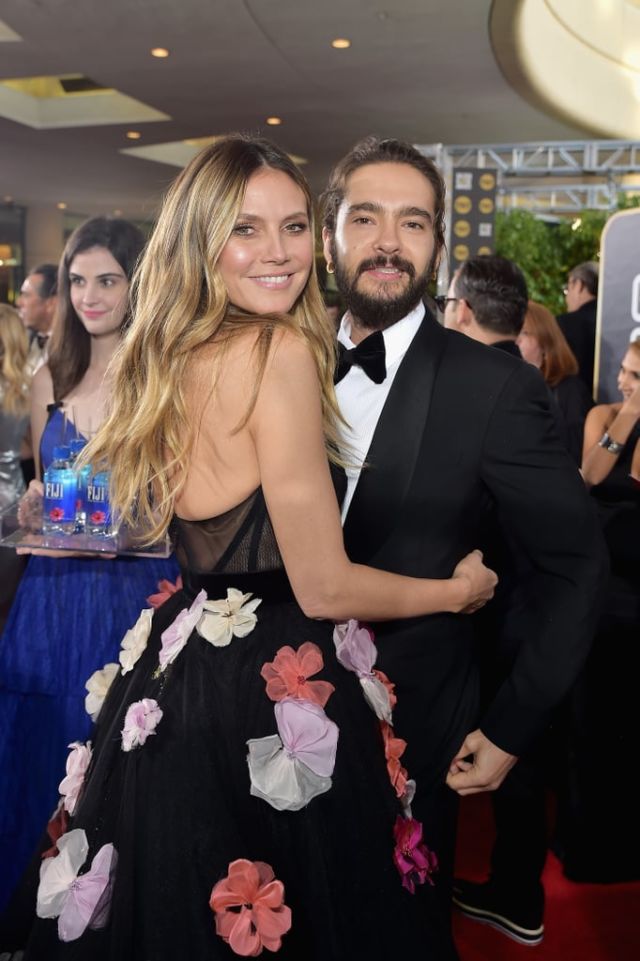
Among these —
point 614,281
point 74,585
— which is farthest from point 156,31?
point 74,585

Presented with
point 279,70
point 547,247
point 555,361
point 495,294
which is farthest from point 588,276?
point 279,70

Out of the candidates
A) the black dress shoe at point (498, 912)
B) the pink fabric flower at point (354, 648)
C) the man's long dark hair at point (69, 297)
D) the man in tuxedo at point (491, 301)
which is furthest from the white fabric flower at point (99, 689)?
the man in tuxedo at point (491, 301)

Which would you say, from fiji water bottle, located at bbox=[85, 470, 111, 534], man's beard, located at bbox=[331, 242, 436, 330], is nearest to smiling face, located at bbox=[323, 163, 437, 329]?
man's beard, located at bbox=[331, 242, 436, 330]

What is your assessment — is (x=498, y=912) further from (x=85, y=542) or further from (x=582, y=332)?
(x=582, y=332)

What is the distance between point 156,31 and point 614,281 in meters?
6.73

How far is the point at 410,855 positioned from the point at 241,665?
0.37 meters

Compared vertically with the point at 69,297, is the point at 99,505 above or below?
Result: below

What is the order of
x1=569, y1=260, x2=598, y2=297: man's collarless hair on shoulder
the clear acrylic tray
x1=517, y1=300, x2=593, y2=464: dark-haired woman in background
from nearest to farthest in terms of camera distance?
the clear acrylic tray
x1=517, y1=300, x2=593, y2=464: dark-haired woman in background
x1=569, y1=260, x2=598, y2=297: man's collarless hair on shoulder

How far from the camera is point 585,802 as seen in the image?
2721mm

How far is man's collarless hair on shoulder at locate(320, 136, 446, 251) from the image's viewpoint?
1721 mm

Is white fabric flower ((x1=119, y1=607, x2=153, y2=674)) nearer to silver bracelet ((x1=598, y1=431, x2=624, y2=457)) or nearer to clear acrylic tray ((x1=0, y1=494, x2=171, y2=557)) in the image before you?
clear acrylic tray ((x1=0, y1=494, x2=171, y2=557))

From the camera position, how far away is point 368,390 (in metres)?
1.67

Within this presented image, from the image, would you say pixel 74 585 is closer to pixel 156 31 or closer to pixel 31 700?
pixel 31 700

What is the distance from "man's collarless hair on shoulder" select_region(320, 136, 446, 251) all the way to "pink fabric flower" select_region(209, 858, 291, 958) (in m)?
1.13
